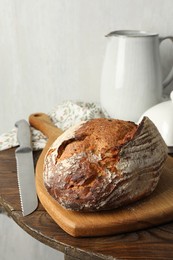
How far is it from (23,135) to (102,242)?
30 centimetres

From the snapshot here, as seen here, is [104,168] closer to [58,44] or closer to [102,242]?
[102,242]

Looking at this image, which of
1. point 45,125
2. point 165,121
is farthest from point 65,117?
point 165,121

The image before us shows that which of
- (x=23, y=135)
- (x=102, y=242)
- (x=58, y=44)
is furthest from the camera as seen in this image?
(x=58, y=44)

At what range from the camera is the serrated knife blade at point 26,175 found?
0.63 m

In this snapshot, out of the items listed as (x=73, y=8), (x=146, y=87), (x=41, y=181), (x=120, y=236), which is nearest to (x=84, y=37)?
(x=73, y=8)

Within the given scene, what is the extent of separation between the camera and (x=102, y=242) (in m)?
0.56

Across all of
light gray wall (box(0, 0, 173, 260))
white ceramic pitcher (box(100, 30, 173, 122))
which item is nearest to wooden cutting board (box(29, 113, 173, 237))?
white ceramic pitcher (box(100, 30, 173, 122))

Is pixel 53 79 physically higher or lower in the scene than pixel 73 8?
lower

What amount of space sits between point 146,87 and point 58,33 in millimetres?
345

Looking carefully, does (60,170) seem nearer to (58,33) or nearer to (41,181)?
(41,181)

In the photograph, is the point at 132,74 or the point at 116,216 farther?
the point at 132,74

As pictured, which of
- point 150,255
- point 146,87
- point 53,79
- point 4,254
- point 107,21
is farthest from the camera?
point 4,254

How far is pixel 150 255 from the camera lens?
0.53 m

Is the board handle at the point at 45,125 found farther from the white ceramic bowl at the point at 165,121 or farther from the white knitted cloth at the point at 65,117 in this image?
the white ceramic bowl at the point at 165,121
